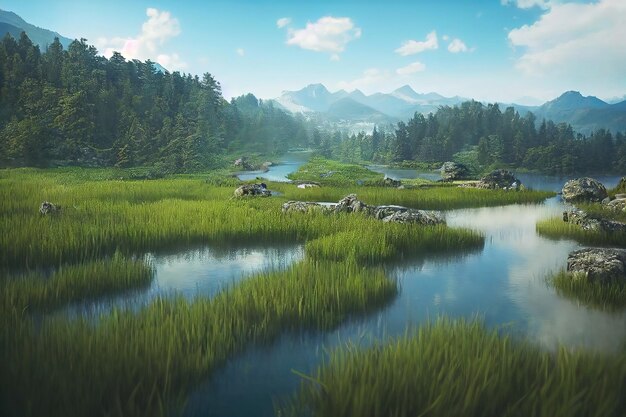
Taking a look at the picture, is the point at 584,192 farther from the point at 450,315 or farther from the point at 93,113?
the point at 93,113

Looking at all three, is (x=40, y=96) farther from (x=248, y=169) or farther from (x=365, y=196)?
(x=365, y=196)

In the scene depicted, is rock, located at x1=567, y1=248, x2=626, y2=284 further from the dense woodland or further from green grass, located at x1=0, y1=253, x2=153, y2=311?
the dense woodland

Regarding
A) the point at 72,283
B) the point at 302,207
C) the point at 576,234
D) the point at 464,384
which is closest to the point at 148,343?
the point at 464,384

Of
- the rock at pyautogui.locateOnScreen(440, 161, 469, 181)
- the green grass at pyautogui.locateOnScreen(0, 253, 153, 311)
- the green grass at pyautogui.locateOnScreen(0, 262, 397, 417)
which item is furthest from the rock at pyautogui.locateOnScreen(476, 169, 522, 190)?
the green grass at pyautogui.locateOnScreen(0, 253, 153, 311)

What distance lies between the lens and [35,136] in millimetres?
46625

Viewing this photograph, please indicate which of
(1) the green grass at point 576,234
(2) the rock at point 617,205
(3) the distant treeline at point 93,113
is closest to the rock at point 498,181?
(2) the rock at point 617,205

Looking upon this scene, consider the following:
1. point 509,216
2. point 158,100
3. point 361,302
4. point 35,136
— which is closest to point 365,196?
point 509,216

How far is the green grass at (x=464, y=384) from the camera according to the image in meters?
4.02

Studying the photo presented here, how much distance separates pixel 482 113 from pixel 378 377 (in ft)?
389

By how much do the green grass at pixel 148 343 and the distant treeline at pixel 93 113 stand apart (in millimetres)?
47365

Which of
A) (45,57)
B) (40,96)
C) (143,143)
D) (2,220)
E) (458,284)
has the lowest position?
(458,284)

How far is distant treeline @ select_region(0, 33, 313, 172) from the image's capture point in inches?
2003

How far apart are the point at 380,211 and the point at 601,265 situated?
28.6ft

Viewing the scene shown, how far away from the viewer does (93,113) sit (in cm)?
6238
